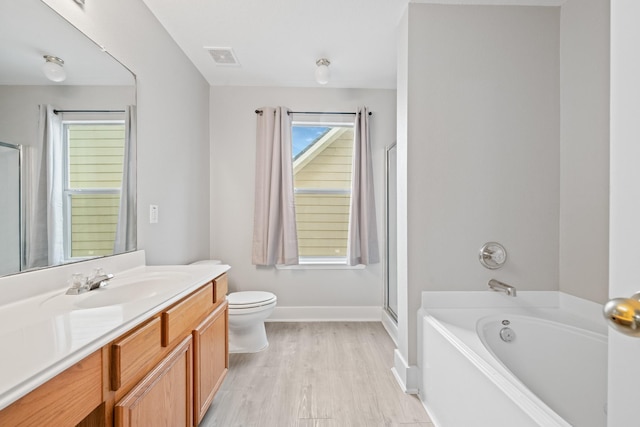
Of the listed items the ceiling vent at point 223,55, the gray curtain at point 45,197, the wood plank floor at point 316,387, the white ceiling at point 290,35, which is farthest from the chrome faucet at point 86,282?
the ceiling vent at point 223,55

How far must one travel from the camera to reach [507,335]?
1.66 metres

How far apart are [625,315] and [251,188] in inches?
116

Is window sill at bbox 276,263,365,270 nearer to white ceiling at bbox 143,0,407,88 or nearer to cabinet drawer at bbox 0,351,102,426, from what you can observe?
white ceiling at bbox 143,0,407,88

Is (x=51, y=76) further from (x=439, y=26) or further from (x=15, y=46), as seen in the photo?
(x=439, y=26)

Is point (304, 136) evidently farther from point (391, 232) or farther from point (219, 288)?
point (219, 288)

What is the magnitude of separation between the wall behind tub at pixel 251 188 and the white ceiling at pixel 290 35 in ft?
0.61

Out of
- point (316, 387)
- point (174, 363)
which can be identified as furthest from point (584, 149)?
point (174, 363)

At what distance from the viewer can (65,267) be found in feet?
4.11

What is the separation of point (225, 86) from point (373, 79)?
150 centimetres

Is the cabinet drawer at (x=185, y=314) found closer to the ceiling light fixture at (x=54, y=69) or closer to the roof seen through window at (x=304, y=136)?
the ceiling light fixture at (x=54, y=69)

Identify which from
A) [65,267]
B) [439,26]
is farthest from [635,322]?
[439,26]

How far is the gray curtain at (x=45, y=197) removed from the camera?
3.64 feet

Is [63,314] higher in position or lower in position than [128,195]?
lower

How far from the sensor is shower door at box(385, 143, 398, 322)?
282 centimetres
